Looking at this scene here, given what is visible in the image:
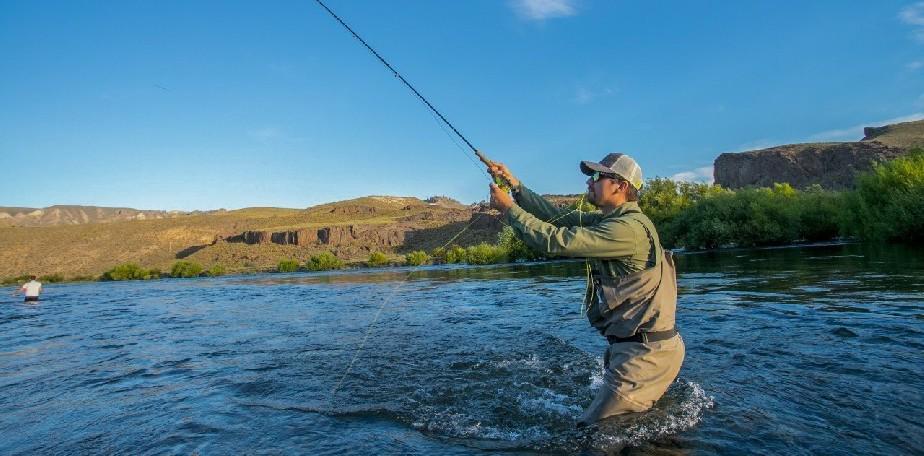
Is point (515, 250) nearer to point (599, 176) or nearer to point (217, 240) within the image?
point (599, 176)

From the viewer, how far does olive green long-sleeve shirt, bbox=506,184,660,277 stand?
4.10 meters

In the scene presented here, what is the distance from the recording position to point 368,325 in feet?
46.8

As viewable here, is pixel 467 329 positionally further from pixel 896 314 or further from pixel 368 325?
pixel 896 314

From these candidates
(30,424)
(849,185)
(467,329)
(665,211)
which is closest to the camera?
(30,424)

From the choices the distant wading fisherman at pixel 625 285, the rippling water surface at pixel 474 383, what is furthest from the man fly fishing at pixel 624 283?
the rippling water surface at pixel 474 383

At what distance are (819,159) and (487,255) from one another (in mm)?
97477

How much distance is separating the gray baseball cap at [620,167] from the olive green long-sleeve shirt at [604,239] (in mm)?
243

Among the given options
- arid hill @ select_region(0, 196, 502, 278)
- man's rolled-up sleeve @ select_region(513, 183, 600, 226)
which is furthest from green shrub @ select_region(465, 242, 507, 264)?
man's rolled-up sleeve @ select_region(513, 183, 600, 226)

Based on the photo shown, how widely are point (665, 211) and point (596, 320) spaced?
52038 mm

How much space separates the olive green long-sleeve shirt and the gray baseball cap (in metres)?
0.24

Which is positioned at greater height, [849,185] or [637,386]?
[849,185]

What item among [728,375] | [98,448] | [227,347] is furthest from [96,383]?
[728,375]

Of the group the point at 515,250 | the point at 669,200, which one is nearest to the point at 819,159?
the point at 669,200

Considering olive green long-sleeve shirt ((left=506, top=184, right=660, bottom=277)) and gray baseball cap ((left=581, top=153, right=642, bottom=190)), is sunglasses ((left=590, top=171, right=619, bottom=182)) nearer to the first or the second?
gray baseball cap ((left=581, top=153, right=642, bottom=190))
